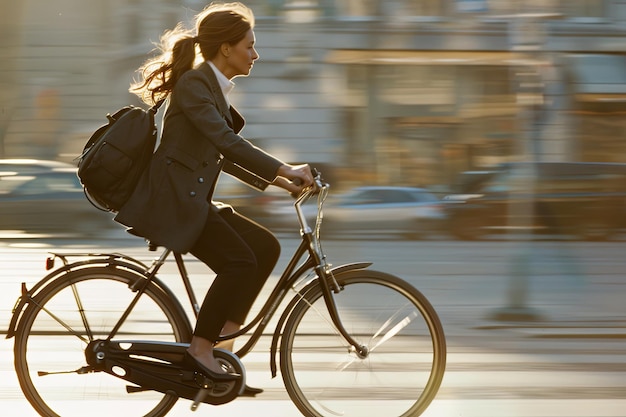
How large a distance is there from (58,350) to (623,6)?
860 inches

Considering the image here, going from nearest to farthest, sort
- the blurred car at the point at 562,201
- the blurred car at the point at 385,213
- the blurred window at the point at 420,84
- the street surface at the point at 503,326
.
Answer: the street surface at the point at 503,326 < the blurred car at the point at 562,201 < the blurred car at the point at 385,213 < the blurred window at the point at 420,84

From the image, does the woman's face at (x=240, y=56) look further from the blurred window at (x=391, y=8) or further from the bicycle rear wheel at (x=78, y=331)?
the blurred window at (x=391, y=8)

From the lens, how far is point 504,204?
1680cm

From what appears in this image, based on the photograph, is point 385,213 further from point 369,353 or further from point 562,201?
point 369,353

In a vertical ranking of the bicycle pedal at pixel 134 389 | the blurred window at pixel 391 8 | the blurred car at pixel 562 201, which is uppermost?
the blurred window at pixel 391 8

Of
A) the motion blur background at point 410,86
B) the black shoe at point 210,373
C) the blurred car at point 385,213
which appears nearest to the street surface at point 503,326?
the black shoe at point 210,373

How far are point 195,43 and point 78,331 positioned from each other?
1254 millimetres

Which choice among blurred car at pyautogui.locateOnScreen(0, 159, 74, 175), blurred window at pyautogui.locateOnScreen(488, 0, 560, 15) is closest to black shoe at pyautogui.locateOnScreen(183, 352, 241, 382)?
blurred window at pyautogui.locateOnScreen(488, 0, 560, 15)

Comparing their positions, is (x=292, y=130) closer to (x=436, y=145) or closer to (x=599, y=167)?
(x=436, y=145)

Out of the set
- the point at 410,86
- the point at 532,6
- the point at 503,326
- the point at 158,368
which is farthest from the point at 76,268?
the point at 410,86

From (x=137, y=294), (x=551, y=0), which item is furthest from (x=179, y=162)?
(x=551, y=0)

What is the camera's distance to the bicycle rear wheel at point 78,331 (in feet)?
14.4

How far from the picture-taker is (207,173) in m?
4.30

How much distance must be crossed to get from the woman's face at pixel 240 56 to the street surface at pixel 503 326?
3.48 ft
